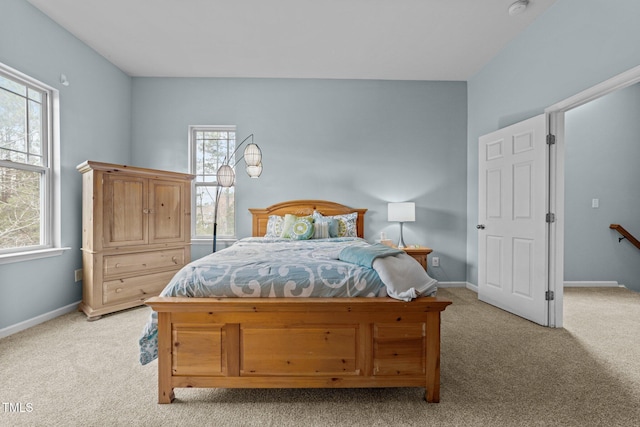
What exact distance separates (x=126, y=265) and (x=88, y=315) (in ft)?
1.80

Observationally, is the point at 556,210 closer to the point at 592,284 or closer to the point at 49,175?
the point at 592,284

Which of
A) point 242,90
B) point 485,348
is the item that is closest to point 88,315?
point 242,90

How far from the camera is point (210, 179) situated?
409cm

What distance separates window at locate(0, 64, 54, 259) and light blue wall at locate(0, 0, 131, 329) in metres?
0.11

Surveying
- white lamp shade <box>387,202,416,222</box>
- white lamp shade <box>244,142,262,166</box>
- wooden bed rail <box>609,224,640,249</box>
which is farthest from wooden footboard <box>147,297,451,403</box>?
wooden bed rail <box>609,224,640,249</box>

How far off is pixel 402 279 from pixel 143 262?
2.84 meters

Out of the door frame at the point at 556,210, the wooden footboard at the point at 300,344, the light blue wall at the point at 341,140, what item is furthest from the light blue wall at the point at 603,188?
the wooden footboard at the point at 300,344

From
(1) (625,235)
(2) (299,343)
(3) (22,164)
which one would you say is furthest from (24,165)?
(1) (625,235)

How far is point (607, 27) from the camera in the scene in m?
2.15

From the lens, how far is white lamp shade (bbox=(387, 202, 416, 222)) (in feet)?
12.1

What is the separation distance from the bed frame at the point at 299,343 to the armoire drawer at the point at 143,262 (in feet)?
5.96

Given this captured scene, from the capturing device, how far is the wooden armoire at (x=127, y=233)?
2.81m

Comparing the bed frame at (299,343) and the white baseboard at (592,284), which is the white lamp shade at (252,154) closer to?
the bed frame at (299,343)

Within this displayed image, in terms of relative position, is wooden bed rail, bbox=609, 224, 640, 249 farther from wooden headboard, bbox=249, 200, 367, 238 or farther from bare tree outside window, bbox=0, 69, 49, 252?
bare tree outside window, bbox=0, 69, 49, 252
